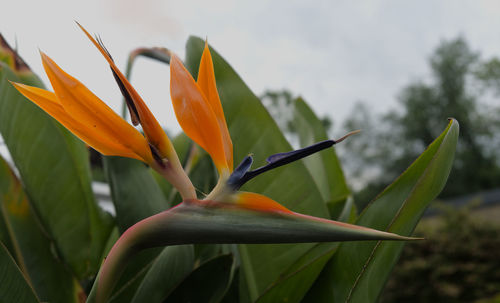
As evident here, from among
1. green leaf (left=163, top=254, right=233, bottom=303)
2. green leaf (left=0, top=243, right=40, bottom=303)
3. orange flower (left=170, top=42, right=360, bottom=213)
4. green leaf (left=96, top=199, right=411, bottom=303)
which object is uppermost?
orange flower (left=170, top=42, right=360, bottom=213)

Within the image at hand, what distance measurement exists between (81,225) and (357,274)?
32 centimetres

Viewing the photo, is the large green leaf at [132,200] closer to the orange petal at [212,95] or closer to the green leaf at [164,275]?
the green leaf at [164,275]

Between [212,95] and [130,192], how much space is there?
0.17 metres

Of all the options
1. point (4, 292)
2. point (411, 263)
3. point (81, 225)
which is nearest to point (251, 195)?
point (4, 292)

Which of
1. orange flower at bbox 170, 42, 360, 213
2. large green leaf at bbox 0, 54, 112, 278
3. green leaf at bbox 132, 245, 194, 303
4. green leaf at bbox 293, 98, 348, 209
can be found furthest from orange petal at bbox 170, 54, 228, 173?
green leaf at bbox 293, 98, 348, 209

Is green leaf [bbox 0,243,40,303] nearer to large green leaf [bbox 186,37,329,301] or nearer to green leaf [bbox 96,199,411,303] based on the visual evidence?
green leaf [bbox 96,199,411,303]

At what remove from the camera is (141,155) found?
0.87ft

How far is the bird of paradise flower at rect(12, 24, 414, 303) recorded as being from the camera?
0.71 feet

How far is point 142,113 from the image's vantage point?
0.26 m

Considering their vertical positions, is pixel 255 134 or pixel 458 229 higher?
pixel 255 134

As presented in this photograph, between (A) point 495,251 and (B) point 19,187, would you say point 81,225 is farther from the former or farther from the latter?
(A) point 495,251

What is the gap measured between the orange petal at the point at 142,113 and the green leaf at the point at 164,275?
0.11m

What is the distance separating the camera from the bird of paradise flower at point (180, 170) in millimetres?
215

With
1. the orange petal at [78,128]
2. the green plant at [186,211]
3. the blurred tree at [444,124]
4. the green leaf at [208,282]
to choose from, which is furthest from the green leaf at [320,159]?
the blurred tree at [444,124]
